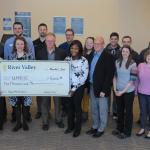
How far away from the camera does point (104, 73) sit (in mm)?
5082

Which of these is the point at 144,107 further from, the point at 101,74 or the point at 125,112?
the point at 101,74

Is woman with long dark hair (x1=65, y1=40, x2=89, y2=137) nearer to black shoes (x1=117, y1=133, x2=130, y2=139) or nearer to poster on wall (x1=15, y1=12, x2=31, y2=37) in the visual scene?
black shoes (x1=117, y1=133, x2=130, y2=139)

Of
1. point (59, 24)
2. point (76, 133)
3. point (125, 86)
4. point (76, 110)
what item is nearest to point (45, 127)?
point (76, 133)

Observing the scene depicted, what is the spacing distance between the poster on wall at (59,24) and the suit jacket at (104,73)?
3.20 m

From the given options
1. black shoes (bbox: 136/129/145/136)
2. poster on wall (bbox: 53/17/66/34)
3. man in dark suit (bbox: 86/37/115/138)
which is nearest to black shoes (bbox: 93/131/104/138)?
man in dark suit (bbox: 86/37/115/138)

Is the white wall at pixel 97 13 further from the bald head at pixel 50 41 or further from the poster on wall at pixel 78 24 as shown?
the bald head at pixel 50 41

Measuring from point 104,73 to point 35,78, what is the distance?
1.12m

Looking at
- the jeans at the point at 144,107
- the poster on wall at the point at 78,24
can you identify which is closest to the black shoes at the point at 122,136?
the jeans at the point at 144,107

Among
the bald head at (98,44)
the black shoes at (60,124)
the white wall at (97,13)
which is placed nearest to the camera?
the bald head at (98,44)

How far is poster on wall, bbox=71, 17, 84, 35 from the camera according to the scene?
804cm

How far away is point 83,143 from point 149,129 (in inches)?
49.3

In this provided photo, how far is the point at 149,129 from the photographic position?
5562mm

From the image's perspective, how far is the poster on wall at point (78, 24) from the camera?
8039 millimetres

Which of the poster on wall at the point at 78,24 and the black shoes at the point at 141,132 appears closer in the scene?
the black shoes at the point at 141,132
